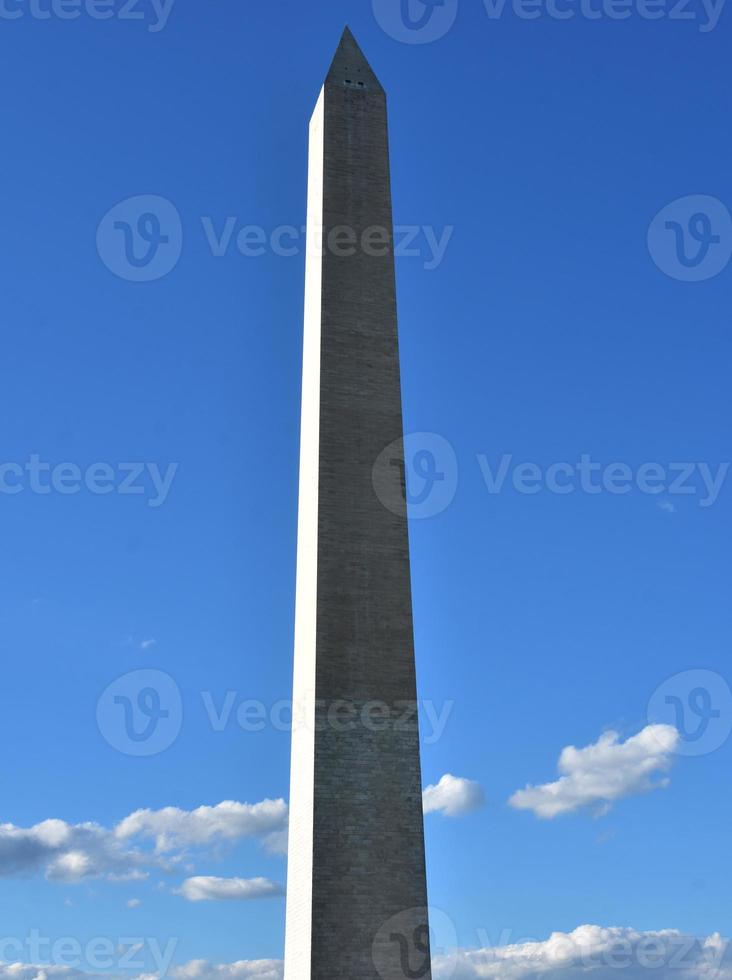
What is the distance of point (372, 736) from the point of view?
29844mm

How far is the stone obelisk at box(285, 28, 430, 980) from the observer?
28516 millimetres

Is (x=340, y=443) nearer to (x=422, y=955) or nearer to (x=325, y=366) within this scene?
(x=325, y=366)

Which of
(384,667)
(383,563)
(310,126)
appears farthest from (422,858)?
(310,126)

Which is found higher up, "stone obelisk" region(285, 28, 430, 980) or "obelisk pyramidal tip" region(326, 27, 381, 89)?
"obelisk pyramidal tip" region(326, 27, 381, 89)

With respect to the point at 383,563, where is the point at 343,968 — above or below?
below

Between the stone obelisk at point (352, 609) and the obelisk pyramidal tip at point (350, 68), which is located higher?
the obelisk pyramidal tip at point (350, 68)

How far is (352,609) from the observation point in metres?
30.8

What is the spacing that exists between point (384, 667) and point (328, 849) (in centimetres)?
416

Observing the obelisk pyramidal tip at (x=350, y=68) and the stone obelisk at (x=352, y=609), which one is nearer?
the stone obelisk at (x=352, y=609)

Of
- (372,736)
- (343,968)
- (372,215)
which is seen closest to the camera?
(343,968)

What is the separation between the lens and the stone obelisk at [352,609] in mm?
28516

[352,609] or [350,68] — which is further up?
[350,68]

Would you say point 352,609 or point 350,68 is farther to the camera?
point 350,68

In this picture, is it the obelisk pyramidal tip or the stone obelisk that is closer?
the stone obelisk
